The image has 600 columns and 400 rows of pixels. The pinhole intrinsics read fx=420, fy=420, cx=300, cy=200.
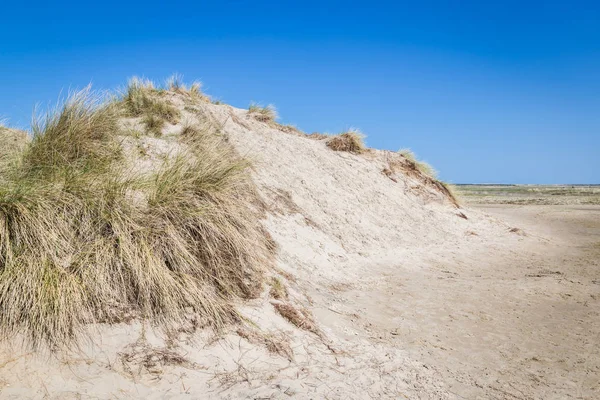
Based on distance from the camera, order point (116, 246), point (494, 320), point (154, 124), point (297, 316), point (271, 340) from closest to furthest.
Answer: point (271, 340) < point (116, 246) < point (297, 316) < point (494, 320) < point (154, 124)

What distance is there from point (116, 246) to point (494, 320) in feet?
15.6

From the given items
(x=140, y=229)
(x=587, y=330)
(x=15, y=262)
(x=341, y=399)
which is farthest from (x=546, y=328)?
(x=15, y=262)

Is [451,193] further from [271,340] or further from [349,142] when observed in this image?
[271,340]

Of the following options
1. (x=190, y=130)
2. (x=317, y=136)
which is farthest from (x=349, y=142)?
(x=190, y=130)

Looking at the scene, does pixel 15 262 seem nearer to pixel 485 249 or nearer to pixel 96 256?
pixel 96 256

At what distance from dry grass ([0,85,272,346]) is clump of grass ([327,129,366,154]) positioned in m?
8.09

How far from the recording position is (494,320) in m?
5.55

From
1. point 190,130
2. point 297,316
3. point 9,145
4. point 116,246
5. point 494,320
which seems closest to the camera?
point 116,246

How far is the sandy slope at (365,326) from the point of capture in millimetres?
3498

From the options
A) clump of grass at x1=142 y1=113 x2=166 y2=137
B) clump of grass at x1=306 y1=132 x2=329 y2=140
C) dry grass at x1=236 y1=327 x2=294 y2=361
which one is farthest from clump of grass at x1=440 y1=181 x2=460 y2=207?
dry grass at x1=236 y1=327 x2=294 y2=361

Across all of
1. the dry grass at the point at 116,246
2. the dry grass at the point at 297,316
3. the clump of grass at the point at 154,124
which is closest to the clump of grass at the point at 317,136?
the clump of grass at the point at 154,124

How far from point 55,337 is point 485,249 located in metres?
9.53

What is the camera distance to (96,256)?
4109 mm

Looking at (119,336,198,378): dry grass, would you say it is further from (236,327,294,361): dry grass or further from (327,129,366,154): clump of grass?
(327,129,366,154): clump of grass
